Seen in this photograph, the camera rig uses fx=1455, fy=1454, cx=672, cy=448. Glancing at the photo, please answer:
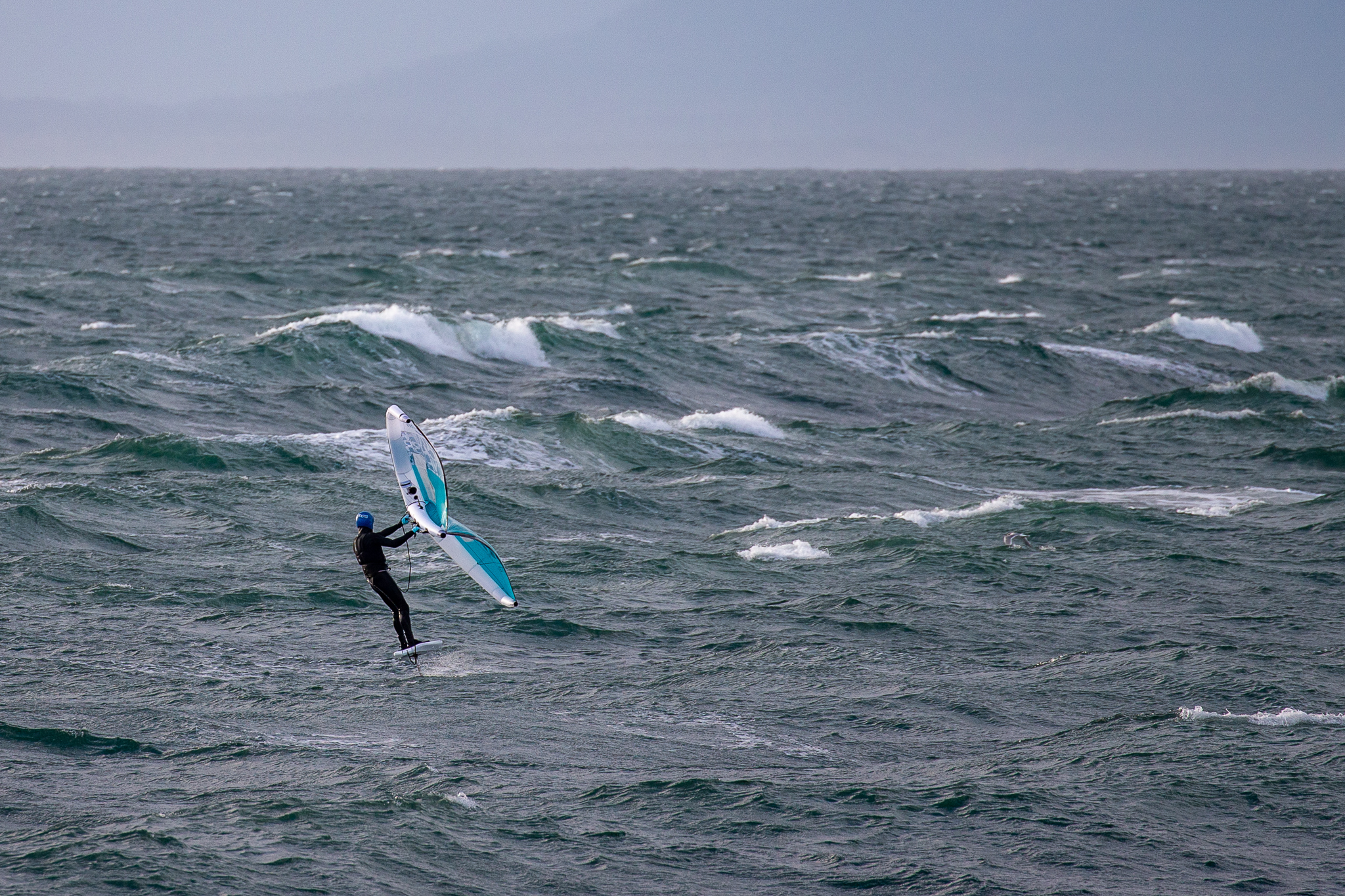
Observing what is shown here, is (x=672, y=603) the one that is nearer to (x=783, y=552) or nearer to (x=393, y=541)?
(x=783, y=552)

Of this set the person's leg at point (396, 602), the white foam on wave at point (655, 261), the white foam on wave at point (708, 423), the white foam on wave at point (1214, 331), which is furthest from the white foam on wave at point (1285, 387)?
the white foam on wave at point (655, 261)

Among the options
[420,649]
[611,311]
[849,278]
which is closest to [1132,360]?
[611,311]

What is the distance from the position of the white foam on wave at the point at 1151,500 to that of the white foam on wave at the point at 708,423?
6601 millimetres

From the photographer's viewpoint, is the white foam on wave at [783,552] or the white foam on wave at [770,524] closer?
the white foam on wave at [783,552]

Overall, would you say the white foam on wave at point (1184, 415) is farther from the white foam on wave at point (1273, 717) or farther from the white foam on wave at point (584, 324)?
the white foam on wave at point (1273, 717)

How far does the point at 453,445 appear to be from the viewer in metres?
29.8

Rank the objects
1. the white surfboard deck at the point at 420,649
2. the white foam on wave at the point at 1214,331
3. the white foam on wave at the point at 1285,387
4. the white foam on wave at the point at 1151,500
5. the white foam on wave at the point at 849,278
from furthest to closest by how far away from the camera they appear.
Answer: the white foam on wave at the point at 849,278 → the white foam on wave at the point at 1214,331 → the white foam on wave at the point at 1285,387 → the white foam on wave at the point at 1151,500 → the white surfboard deck at the point at 420,649

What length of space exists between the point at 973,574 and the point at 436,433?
12842mm

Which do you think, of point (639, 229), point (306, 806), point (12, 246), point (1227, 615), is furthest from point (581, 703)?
point (639, 229)

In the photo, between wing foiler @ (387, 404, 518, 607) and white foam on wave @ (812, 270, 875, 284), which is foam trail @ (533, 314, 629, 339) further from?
wing foiler @ (387, 404, 518, 607)

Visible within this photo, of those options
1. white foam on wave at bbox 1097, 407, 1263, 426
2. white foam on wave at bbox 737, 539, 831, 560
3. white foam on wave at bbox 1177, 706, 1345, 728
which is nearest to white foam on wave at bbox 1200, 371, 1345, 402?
white foam on wave at bbox 1097, 407, 1263, 426

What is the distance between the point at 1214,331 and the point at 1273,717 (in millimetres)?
33202

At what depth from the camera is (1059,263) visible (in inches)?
2830

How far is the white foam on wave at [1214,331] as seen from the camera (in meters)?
46.3
